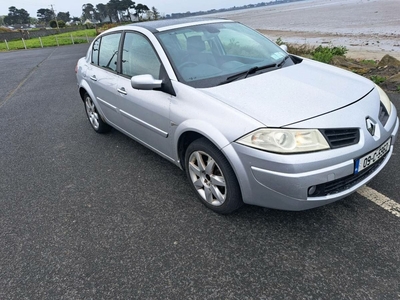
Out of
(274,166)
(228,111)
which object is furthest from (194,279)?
(228,111)

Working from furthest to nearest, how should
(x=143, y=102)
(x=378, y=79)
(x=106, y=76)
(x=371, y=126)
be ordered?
(x=378, y=79)
(x=106, y=76)
(x=143, y=102)
(x=371, y=126)

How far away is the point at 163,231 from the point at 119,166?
1506 millimetres

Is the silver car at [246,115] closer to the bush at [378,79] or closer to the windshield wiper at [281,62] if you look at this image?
the windshield wiper at [281,62]

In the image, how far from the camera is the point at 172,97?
2822 millimetres

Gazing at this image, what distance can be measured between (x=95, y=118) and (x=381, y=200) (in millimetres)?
3957

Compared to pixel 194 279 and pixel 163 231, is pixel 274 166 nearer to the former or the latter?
pixel 194 279

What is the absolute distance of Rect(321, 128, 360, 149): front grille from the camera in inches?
85.6

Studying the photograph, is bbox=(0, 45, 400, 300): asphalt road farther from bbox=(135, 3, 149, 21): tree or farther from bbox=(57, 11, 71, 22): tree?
bbox=(57, 11, 71, 22): tree

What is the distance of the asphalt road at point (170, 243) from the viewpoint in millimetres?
2039

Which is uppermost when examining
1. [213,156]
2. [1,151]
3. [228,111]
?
[228,111]

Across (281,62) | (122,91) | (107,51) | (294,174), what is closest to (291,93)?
(294,174)

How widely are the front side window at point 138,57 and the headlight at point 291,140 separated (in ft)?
4.42

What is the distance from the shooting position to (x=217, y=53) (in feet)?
10.6

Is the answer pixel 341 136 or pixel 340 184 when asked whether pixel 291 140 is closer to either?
pixel 341 136
